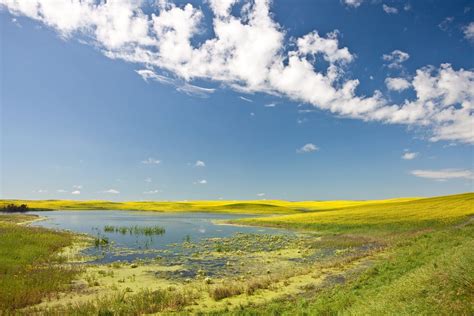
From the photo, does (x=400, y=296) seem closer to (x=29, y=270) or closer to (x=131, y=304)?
(x=131, y=304)

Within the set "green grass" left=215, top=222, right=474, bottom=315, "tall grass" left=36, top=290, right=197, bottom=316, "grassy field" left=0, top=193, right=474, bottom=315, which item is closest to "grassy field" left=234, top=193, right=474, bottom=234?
"grassy field" left=0, top=193, right=474, bottom=315

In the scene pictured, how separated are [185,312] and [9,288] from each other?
37.1ft

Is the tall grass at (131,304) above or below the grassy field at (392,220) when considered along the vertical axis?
below

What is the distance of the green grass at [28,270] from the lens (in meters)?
18.2

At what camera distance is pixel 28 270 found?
79.7 ft

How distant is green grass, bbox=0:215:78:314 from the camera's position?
59.6ft

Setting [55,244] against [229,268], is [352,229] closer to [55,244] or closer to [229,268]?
[229,268]

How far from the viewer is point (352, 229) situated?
2008 inches

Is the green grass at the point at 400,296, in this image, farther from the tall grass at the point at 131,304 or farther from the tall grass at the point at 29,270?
the tall grass at the point at 29,270

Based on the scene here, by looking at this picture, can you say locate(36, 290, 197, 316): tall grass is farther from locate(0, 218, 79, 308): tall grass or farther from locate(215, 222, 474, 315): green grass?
locate(215, 222, 474, 315): green grass

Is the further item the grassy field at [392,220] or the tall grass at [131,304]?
the grassy field at [392,220]

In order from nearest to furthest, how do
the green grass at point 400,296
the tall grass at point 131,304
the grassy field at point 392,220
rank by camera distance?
the green grass at point 400,296 < the tall grass at point 131,304 < the grassy field at point 392,220

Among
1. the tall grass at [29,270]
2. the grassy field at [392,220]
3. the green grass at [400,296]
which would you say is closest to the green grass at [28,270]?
the tall grass at [29,270]

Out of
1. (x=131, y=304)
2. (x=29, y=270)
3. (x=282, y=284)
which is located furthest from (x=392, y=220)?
(x=29, y=270)
